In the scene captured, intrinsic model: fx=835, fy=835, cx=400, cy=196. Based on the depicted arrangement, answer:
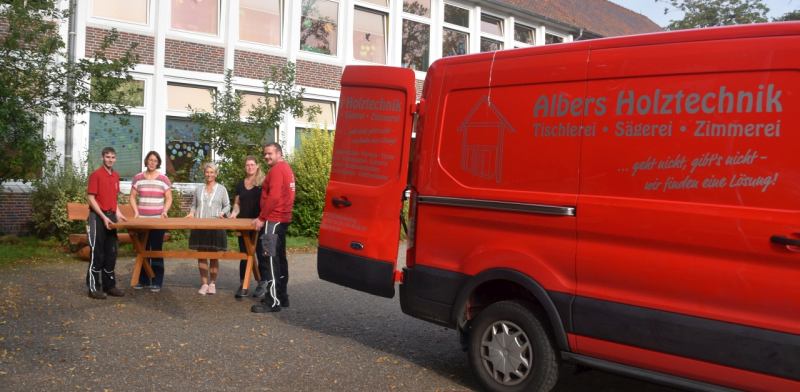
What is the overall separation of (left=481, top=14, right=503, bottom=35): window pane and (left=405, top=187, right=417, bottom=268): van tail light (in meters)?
21.0

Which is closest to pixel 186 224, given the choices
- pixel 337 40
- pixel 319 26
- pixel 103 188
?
pixel 103 188

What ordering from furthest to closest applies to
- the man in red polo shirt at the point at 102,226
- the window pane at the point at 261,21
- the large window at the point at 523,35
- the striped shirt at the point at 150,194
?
1. the large window at the point at 523,35
2. the window pane at the point at 261,21
3. the striped shirt at the point at 150,194
4. the man in red polo shirt at the point at 102,226

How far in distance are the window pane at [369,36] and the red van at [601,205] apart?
52.8 feet

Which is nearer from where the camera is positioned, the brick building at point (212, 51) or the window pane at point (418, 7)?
the brick building at point (212, 51)

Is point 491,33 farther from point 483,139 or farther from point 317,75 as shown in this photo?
point 483,139

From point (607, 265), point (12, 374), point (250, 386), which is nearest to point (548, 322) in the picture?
point (607, 265)

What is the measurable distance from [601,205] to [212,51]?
50.0 ft

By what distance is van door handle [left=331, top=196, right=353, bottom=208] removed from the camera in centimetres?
674

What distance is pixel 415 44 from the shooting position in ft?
79.2

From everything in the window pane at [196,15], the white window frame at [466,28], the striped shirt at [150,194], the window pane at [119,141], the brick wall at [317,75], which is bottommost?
the striped shirt at [150,194]

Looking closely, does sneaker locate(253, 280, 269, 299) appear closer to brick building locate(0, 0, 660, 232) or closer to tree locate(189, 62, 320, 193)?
brick building locate(0, 0, 660, 232)

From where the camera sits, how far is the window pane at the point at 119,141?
16.8 m

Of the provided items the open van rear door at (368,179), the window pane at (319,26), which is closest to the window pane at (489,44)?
the window pane at (319,26)

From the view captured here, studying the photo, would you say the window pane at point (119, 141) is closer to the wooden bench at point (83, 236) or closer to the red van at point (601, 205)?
the wooden bench at point (83, 236)
